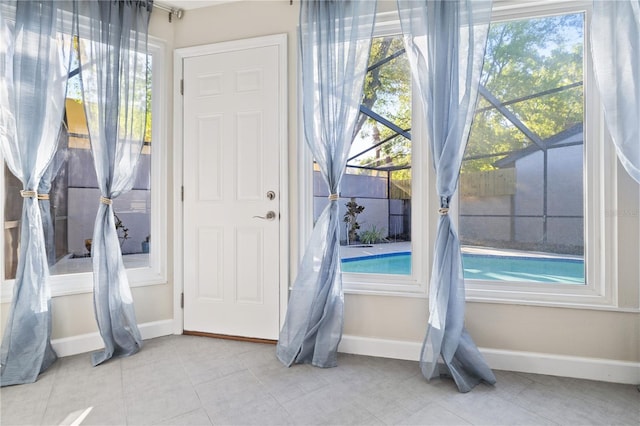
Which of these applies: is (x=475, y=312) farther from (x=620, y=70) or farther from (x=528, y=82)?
(x=620, y=70)

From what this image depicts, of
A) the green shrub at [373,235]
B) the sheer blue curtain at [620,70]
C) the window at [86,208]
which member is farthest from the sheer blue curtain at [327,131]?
the sheer blue curtain at [620,70]

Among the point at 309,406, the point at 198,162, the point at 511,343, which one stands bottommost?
the point at 309,406

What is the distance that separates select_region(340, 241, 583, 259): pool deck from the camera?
2293 millimetres

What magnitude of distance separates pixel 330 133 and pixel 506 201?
47.5 inches

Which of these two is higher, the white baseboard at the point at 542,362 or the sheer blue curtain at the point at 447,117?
the sheer blue curtain at the point at 447,117

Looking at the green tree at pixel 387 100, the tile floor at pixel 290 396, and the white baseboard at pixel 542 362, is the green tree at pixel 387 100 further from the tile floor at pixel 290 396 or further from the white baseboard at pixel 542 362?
the tile floor at pixel 290 396

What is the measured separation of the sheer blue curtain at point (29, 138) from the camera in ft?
7.10

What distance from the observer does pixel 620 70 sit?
2.00 m

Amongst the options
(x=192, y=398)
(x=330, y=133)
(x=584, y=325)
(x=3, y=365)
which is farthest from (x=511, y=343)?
(x=3, y=365)

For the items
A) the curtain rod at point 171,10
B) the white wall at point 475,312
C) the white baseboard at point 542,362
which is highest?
the curtain rod at point 171,10

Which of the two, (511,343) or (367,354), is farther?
(367,354)

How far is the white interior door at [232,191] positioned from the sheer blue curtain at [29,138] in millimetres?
864

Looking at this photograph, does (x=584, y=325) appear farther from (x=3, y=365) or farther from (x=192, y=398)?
(x=3, y=365)

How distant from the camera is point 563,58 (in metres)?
2.23
